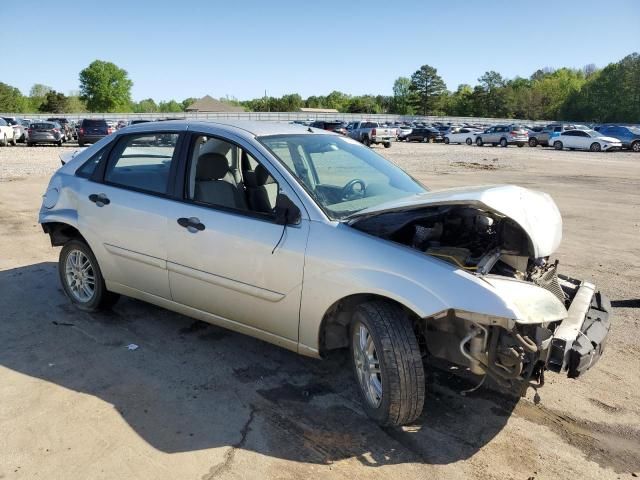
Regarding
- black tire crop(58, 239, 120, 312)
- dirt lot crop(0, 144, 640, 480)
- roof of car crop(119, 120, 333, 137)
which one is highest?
roof of car crop(119, 120, 333, 137)

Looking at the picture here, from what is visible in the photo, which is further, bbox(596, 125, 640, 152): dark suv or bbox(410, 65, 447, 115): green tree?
bbox(410, 65, 447, 115): green tree

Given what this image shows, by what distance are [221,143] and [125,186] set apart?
0.96 m

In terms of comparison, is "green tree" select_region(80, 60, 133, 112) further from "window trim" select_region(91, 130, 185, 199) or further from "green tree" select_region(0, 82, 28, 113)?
"window trim" select_region(91, 130, 185, 199)

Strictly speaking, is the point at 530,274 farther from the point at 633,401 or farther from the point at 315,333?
the point at 315,333

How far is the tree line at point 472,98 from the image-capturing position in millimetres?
98125

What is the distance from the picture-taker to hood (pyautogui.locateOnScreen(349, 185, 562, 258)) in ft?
10.1

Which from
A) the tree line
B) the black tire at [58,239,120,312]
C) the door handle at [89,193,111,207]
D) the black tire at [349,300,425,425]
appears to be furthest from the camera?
the tree line

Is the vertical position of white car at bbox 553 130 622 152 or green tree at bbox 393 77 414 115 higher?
green tree at bbox 393 77 414 115

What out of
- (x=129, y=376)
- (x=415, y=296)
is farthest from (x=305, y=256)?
(x=129, y=376)

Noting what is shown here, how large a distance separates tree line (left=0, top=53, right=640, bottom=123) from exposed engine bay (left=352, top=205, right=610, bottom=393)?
10816cm

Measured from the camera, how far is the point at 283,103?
14200cm

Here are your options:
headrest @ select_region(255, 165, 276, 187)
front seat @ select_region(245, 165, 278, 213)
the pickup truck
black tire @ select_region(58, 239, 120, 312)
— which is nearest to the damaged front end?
front seat @ select_region(245, 165, 278, 213)

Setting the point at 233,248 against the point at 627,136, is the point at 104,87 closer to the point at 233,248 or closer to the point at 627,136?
the point at 627,136

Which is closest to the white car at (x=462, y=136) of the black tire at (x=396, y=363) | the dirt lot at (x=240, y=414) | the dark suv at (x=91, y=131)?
the dark suv at (x=91, y=131)
